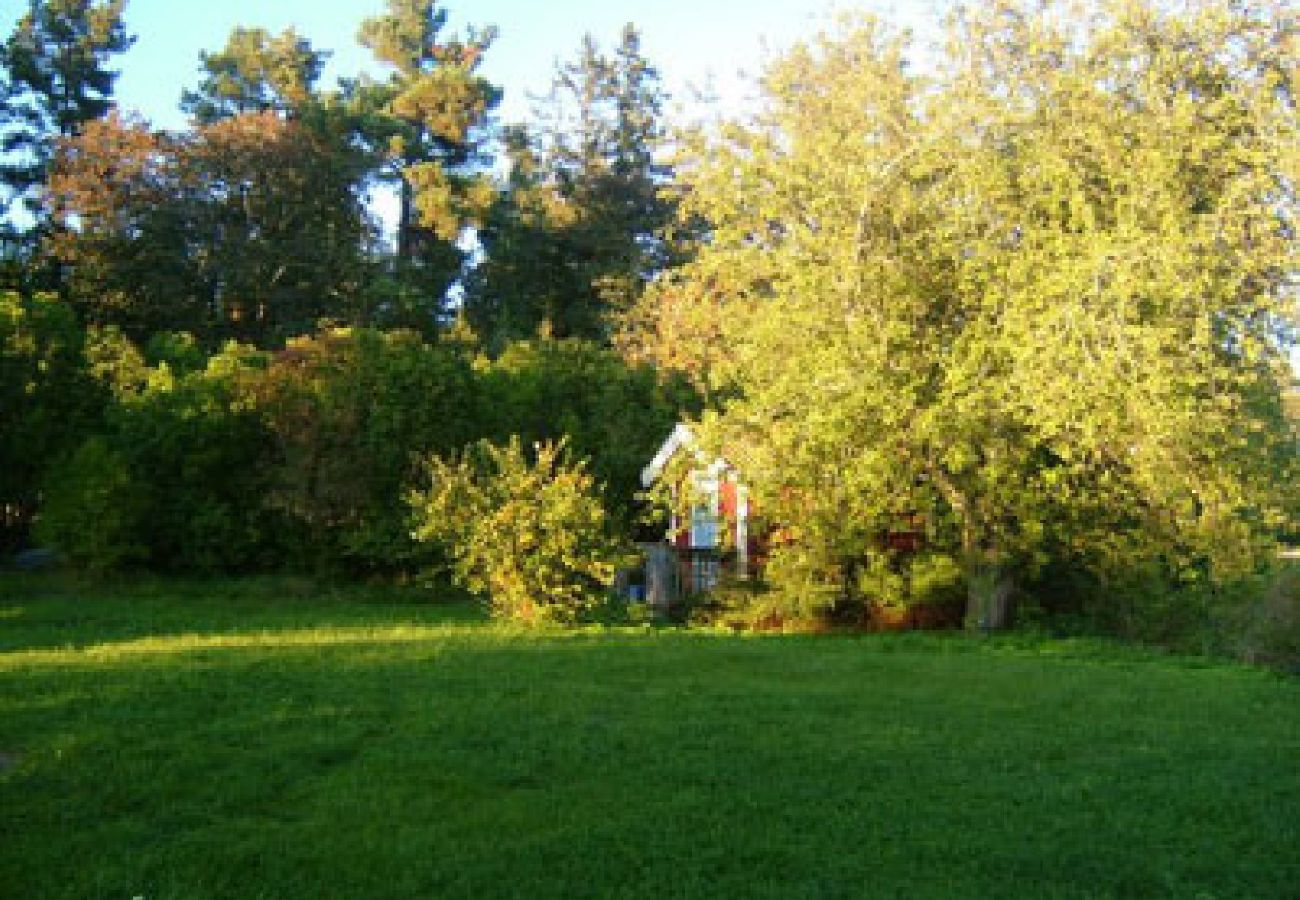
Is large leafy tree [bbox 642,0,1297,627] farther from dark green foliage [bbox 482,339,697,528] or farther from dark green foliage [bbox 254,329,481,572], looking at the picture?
dark green foliage [bbox 482,339,697,528]

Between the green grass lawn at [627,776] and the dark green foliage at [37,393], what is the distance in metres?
10.2

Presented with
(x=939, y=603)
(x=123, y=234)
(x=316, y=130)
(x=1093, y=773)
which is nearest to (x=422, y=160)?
(x=316, y=130)

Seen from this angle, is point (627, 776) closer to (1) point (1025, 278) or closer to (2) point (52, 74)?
(1) point (1025, 278)

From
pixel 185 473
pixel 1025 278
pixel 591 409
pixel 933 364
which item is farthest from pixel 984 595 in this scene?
pixel 185 473

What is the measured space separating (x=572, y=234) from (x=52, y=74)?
15467mm

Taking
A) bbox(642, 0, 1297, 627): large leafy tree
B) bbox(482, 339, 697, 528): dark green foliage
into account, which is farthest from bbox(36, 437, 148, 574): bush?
bbox(642, 0, 1297, 627): large leafy tree

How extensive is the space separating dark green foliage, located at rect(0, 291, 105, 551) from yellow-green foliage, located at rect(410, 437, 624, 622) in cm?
802

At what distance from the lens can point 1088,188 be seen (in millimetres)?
14227

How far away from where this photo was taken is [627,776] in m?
6.77

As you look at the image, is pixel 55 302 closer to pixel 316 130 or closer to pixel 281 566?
pixel 281 566

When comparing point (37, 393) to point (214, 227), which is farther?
point (214, 227)

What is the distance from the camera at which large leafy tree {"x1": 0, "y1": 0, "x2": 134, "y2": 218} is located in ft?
113

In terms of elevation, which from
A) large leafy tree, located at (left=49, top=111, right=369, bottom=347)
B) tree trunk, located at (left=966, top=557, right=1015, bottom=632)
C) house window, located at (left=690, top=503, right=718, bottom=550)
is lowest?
tree trunk, located at (left=966, top=557, right=1015, bottom=632)

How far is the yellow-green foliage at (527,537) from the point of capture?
15852 mm
